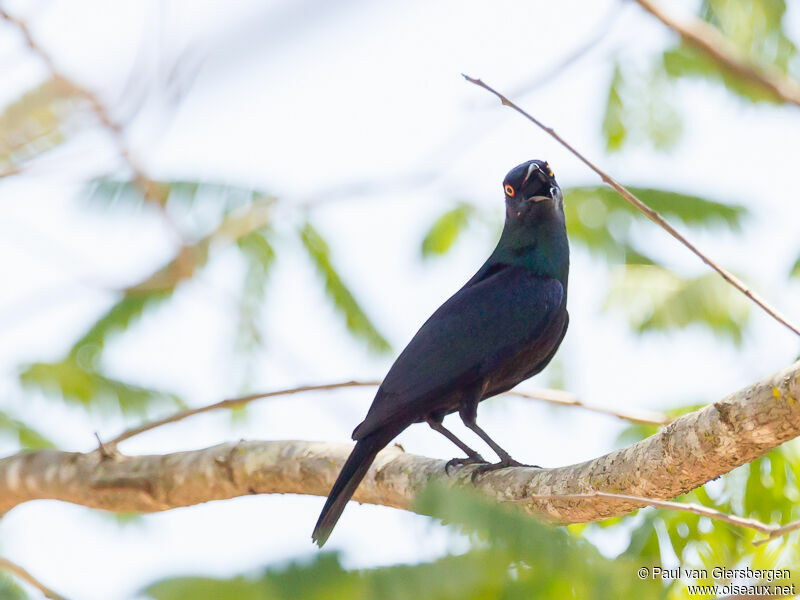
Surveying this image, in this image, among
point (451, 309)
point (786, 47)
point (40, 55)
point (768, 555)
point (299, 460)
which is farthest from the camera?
point (786, 47)

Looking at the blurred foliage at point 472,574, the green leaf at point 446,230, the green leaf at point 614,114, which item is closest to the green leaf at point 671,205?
the green leaf at point 614,114

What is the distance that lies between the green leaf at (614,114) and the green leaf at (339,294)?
2.47 m

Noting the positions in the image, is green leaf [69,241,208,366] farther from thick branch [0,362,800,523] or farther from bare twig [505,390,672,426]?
bare twig [505,390,672,426]

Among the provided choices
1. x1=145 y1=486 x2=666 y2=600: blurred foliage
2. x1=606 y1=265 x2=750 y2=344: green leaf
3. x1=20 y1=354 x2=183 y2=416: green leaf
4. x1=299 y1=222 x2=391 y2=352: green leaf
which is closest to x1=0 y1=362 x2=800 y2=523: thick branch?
x1=145 y1=486 x2=666 y2=600: blurred foliage

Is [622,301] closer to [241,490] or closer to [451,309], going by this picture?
[451,309]

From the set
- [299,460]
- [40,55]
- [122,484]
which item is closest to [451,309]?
[299,460]

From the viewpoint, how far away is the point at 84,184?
20.6 feet

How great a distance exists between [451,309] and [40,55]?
2.31 meters

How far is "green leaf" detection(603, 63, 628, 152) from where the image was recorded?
7.16 metres

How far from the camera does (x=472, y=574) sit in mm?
1335

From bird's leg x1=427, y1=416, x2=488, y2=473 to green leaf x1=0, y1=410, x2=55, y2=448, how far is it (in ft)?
11.6

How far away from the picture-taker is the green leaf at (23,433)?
6.52 metres

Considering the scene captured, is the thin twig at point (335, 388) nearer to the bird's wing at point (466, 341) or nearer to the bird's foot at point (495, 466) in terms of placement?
the bird's wing at point (466, 341)

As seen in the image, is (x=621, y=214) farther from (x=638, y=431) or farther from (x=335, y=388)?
(x=335, y=388)
